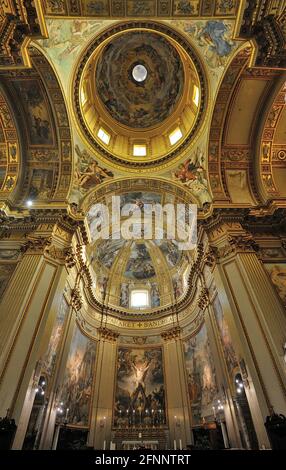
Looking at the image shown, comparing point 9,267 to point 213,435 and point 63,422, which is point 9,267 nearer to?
point 63,422

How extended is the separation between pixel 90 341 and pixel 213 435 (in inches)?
339

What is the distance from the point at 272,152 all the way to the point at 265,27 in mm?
7881

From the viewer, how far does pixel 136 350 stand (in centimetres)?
1802

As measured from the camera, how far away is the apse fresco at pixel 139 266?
2136 centimetres

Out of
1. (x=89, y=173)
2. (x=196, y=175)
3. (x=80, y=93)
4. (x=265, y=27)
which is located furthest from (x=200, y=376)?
(x=80, y=93)

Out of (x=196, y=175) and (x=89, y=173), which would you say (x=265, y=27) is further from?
(x=89, y=173)

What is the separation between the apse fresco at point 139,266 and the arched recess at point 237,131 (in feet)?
33.3

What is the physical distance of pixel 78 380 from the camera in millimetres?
14328

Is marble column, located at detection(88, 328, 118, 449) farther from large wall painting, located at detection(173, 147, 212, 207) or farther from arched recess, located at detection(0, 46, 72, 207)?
large wall painting, located at detection(173, 147, 212, 207)

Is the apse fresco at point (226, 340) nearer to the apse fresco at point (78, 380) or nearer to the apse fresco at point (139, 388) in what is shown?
the apse fresco at point (139, 388)

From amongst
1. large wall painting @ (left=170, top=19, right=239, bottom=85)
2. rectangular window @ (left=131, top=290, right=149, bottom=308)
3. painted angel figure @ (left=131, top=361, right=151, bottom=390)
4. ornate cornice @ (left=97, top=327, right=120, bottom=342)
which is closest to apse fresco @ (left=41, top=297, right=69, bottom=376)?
ornate cornice @ (left=97, top=327, right=120, bottom=342)

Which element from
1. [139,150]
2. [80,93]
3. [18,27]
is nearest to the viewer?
[18,27]

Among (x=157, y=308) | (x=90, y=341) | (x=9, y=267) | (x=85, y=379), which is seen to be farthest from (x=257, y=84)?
(x=85, y=379)

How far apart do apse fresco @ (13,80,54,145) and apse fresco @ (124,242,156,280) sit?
37.5 feet
